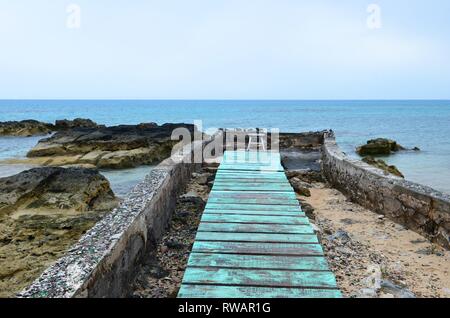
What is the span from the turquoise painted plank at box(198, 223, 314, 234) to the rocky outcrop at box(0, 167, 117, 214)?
516cm

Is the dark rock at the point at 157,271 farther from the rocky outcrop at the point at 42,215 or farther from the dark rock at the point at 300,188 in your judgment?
the dark rock at the point at 300,188

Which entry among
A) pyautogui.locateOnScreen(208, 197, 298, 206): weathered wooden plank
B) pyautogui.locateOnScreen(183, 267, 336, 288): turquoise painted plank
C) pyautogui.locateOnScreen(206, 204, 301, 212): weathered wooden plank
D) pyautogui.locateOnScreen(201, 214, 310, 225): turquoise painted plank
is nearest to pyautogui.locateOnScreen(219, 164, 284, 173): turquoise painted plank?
pyautogui.locateOnScreen(208, 197, 298, 206): weathered wooden plank

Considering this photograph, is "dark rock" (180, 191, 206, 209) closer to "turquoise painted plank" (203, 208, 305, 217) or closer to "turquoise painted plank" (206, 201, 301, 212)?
"turquoise painted plank" (206, 201, 301, 212)

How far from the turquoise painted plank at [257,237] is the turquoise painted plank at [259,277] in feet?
2.19

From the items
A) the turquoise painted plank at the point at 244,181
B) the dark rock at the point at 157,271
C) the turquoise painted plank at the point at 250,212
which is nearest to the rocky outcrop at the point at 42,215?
the dark rock at the point at 157,271

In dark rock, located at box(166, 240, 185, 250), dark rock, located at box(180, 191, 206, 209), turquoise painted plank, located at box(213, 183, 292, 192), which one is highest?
turquoise painted plank, located at box(213, 183, 292, 192)

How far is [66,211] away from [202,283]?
6230 millimetres

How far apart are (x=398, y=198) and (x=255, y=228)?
279 centimetres

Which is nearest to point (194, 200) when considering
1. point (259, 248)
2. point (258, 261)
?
point (259, 248)

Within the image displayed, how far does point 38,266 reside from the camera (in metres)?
6.12

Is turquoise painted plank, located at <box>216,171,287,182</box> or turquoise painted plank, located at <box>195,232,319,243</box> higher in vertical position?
A: turquoise painted plank, located at <box>216,171,287,182</box>

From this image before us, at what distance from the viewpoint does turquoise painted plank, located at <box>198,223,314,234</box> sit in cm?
427

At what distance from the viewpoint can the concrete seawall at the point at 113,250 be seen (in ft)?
9.48

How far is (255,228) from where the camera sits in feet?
14.3
